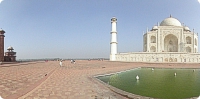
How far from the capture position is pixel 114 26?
29.1 meters

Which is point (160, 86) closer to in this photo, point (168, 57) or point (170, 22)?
point (168, 57)

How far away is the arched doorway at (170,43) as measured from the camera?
30498 mm

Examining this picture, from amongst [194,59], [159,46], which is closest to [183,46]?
[159,46]

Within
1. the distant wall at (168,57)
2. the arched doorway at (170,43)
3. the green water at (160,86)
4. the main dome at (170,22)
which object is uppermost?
the main dome at (170,22)

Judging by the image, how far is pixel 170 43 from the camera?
3142cm

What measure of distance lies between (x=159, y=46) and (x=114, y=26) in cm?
951

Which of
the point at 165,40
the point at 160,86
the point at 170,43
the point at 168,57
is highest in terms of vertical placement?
the point at 165,40

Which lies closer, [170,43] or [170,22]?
[170,22]

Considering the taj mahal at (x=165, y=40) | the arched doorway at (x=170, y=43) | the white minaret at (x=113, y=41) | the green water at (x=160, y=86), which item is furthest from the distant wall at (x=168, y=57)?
the green water at (x=160, y=86)

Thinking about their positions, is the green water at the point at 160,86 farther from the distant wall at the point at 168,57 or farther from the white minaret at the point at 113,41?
the white minaret at the point at 113,41

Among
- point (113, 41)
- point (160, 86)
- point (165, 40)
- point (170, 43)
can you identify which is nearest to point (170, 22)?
point (165, 40)

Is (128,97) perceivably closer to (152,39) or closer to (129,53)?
(129,53)

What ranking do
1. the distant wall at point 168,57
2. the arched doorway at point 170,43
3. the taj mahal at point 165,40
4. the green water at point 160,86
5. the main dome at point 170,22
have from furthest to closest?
the main dome at point 170,22 → the arched doorway at point 170,43 → the taj mahal at point 165,40 → the distant wall at point 168,57 → the green water at point 160,86

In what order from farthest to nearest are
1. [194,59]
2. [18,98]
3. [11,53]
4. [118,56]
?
[118,56]
[11,53]
[194,59]
[18,98]
